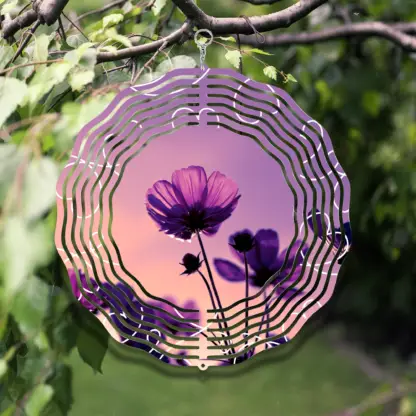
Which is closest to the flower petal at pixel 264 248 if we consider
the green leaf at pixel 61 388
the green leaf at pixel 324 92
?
the green leaf at pixel 61 388

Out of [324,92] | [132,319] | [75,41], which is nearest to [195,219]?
[132,319]

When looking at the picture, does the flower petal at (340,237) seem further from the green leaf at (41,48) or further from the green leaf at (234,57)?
the green leaf at (41,48)

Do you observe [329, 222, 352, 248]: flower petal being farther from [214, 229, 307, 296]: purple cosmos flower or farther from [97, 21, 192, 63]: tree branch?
[97, 21, 192, 63]: tree branch

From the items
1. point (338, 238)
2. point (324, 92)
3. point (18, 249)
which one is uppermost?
point (18, 249)

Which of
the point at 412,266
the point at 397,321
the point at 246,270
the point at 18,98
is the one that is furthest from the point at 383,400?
the point at 397,321

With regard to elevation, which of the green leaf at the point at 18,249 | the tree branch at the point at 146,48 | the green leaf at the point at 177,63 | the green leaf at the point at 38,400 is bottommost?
the green leaf at the point at 38,400

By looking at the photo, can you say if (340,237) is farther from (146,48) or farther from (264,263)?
(146,48)

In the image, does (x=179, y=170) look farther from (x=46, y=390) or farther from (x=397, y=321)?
(x=397, y=321)
